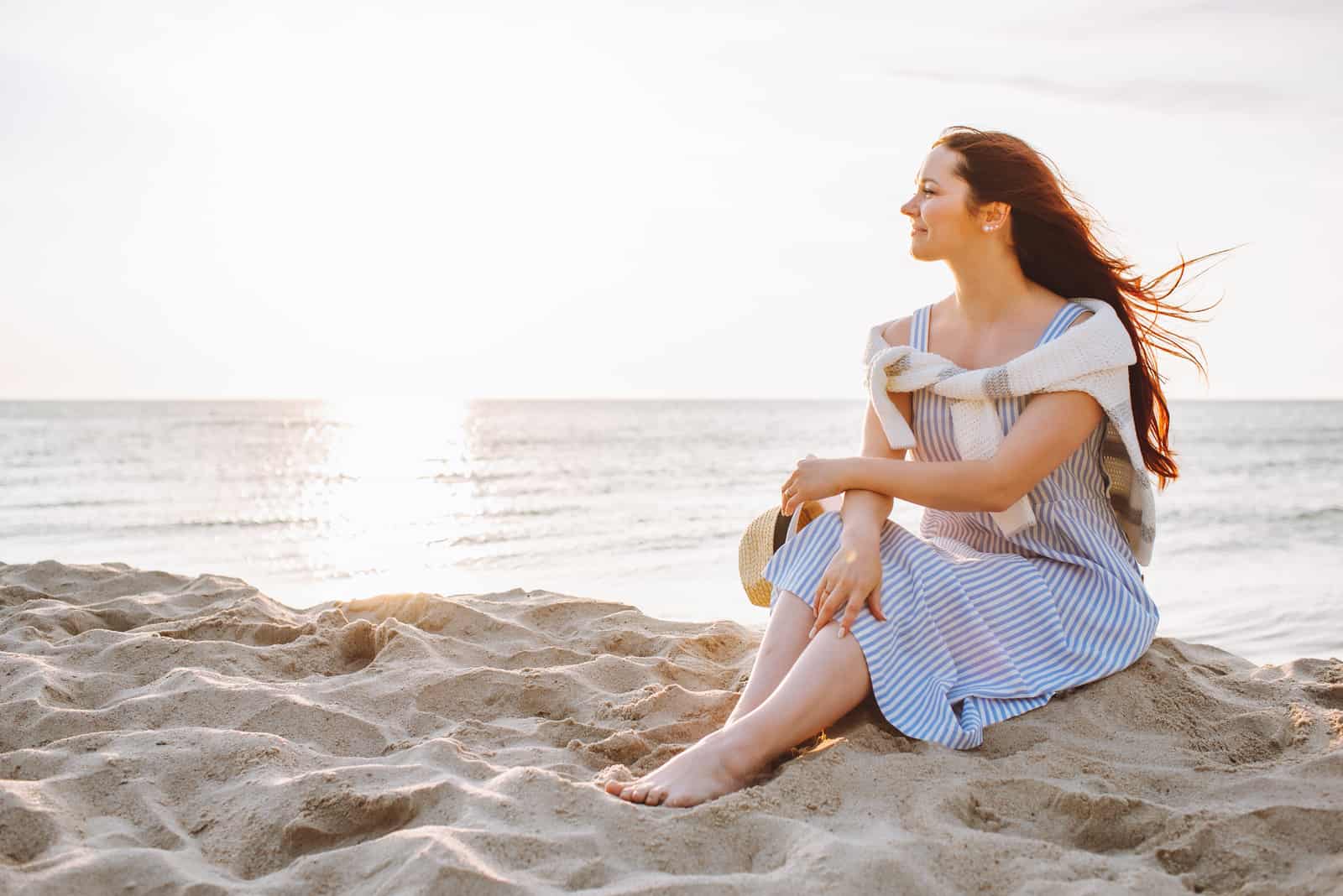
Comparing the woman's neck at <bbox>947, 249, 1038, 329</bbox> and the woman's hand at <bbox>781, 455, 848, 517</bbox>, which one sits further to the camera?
the woman's neck at <bbox>947, 249, 1038, 329</bbox>

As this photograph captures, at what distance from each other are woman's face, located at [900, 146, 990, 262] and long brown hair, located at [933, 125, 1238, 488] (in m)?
0.03

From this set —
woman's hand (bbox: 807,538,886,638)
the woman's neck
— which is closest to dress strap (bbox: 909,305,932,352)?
the woman's neck

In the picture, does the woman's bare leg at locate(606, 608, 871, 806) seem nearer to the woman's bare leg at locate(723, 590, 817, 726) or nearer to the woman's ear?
the woman's bare leg at locate(723, 590, 817, 726)

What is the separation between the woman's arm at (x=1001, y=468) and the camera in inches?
108

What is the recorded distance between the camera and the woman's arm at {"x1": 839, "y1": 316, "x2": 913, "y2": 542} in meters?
2.71

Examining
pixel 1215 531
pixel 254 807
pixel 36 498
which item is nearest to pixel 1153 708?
pixel 254 807

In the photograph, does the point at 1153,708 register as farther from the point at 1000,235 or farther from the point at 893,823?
the point at 1000,235

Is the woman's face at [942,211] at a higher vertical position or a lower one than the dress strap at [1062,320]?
higher

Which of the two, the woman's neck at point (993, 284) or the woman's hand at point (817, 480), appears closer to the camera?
the woman's hand at point (817, 480)

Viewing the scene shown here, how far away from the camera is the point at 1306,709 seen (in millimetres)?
2686

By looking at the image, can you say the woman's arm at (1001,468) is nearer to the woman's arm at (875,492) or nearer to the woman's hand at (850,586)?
the woman's arm at (875,492)

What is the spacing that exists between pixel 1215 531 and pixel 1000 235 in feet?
25.5

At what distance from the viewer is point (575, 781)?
7.72 feet

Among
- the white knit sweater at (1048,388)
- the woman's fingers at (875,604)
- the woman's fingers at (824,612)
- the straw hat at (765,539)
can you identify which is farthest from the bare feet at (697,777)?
the white knit sweater at (1048,388)
